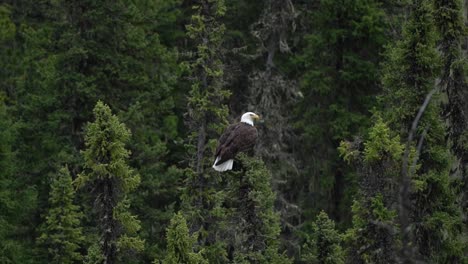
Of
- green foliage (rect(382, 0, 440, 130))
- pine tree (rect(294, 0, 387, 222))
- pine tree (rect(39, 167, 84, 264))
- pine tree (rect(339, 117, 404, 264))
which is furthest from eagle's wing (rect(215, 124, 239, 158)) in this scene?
pine tree (rect(294, 0, 387, 222))

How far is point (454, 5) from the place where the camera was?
18.6 m

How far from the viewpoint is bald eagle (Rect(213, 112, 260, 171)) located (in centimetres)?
1769

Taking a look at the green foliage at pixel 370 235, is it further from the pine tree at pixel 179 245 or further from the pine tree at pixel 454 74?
the pine tree at pixel 454 74

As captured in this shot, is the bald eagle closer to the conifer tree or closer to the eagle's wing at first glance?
the eagle's wing

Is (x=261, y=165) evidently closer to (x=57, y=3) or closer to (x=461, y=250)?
(x=461, y=250)

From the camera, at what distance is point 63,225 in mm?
21891

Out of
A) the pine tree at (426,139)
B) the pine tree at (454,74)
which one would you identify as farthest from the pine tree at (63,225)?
the pine tree at (454,74)

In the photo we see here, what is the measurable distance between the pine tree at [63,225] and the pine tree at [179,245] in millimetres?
5307

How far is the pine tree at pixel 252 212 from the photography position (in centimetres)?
1766

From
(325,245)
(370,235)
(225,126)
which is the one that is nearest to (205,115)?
(225,126)

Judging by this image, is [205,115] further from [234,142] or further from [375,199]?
[375,199]

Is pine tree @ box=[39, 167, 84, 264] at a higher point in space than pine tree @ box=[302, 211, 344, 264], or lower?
higher

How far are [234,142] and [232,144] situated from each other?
0.10m

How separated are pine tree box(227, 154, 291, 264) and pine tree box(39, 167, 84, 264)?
510 centimetres
